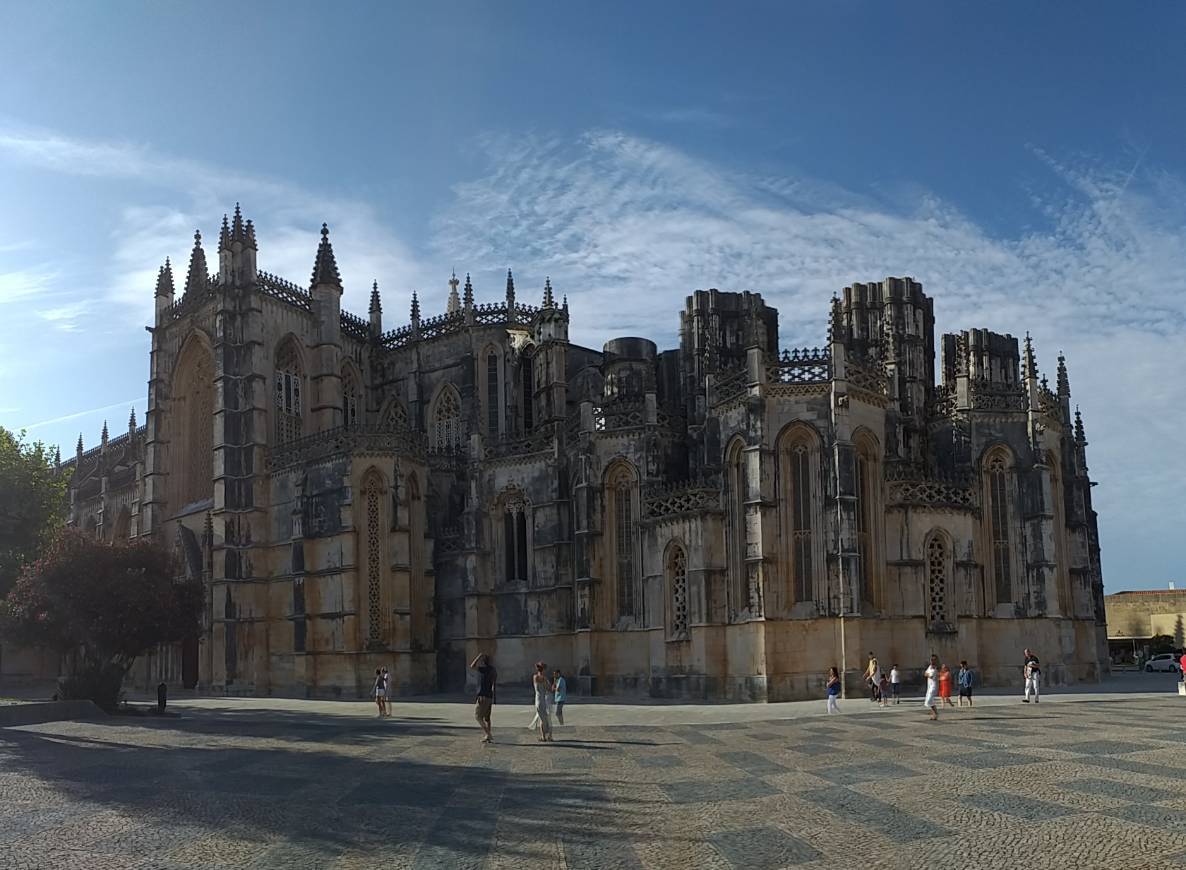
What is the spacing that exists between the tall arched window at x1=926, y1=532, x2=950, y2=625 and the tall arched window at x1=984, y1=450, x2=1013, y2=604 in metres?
2.58

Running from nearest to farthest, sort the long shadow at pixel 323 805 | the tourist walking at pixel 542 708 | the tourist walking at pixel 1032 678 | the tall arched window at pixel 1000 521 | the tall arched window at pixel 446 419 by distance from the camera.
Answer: the long shadow at pixel 323 805 → the tourist walking at pixel 542 708 → the tourist walking at pixel 1032 678 → the tall arched window at pixel 1000 521 → the tall arched window at pixel 446 419

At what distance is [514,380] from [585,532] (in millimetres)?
13609

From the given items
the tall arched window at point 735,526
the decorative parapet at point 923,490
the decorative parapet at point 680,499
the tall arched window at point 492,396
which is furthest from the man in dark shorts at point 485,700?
the tall arched window at point 492,396

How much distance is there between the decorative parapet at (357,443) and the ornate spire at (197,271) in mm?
12383

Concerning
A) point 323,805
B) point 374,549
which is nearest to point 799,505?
point 374,549

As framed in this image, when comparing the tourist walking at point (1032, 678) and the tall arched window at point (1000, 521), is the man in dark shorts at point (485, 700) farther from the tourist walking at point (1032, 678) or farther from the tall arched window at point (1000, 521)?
the tall arched window at point (1000, 521)

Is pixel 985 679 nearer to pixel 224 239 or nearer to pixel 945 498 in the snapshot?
pixel 945 498

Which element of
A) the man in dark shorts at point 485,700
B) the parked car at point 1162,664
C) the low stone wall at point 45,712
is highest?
the man in dark shorts at point 485,700

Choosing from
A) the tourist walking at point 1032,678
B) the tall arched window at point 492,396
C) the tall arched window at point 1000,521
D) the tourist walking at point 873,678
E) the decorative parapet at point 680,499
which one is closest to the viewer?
the tourist walking at point 1032,678

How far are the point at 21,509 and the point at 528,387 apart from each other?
907 inches

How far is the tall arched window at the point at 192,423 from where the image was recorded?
56875 millimetres

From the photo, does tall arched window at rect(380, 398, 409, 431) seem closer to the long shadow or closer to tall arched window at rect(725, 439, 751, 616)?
tall arched window at rect(725, 439, 751, 616)

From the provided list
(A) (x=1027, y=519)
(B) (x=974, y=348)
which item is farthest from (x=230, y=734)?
(B) (x=974, y=348)

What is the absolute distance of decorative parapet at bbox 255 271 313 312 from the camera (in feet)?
178
